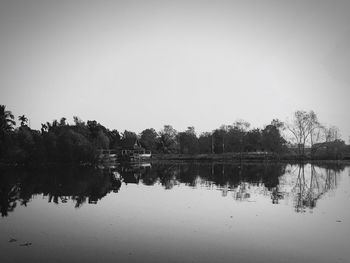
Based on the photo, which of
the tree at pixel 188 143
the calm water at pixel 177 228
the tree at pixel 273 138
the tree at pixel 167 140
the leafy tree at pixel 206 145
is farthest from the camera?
the tree at pixel 167 140

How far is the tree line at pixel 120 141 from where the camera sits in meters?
75.9

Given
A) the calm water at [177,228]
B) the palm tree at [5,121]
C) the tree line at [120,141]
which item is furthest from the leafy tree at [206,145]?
the calm water at [177,228]

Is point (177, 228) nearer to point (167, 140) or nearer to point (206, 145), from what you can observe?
point (206, 145)

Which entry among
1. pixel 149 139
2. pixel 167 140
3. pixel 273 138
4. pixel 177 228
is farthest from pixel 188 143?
pixel 177 228

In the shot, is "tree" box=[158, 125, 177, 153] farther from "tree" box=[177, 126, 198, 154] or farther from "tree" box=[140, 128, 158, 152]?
"tree" box=[177, 126, 198, 154]

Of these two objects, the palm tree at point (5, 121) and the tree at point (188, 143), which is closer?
the palm tree at point (5, 121)

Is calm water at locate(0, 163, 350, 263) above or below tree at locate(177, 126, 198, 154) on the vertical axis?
below

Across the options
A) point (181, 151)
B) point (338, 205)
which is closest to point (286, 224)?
point (338, 205)

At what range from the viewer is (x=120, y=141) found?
13738cm

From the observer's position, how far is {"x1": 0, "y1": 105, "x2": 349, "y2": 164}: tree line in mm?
75938

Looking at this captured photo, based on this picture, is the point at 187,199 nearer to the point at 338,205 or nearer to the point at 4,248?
the point at 338,205

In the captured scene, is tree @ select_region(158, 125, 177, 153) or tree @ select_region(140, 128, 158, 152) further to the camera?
tree @ select_region(158, 125, 177, 153)

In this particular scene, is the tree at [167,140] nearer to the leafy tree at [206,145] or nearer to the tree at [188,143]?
the tree at [188,143]

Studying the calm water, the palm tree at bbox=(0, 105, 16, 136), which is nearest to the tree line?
the palm tree at bbox=(0, 105, 16, 136)
